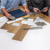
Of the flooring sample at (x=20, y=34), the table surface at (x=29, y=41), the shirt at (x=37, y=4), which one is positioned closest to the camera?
the table surface at (x=29, y=41)

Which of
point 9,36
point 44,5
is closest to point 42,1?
point 44,5

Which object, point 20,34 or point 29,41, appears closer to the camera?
point 29,41

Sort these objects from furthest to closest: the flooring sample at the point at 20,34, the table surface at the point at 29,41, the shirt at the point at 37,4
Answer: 1. the shirt at the point at 37,4
2. the flooring sample at the point at 20,34
3. the table surface at the point at 29,41

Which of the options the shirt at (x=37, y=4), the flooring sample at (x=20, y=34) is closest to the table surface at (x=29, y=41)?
the flooring sample at (x=20, y=34)

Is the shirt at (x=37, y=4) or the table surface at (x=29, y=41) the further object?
the shirt at (x=37, y=4)

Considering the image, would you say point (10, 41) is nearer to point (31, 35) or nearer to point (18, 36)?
point (18, 36)

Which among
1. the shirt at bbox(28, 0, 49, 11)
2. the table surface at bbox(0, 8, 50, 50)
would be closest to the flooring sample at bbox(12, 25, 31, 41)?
the table surface at bbox(0, 8, 50, 50)

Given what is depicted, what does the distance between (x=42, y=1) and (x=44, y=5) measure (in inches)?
4.4

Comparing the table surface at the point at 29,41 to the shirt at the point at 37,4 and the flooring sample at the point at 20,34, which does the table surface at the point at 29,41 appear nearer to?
the flooring sample at the point at 20,34

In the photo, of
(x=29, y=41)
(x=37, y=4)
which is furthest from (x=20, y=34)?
(x=37, y=4)

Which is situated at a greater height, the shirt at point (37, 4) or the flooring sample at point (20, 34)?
the shirt at point (37, 4)

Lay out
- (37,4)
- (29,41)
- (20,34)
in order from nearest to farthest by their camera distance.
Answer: (29,41) < (20,34) < (37,4)

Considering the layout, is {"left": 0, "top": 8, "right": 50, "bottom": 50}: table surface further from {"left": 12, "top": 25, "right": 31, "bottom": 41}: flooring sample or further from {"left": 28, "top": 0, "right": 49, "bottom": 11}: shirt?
{"left": 28, "top": 0, "right": 49, "bottom": 11}: shirt

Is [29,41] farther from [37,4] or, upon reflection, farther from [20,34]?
[37,4]
